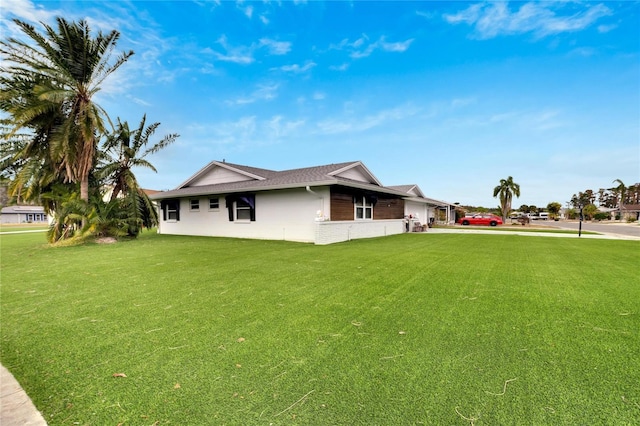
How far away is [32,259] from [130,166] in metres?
7.86

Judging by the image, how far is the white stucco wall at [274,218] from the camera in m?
13.0

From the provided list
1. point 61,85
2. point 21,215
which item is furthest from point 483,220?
point 21,215

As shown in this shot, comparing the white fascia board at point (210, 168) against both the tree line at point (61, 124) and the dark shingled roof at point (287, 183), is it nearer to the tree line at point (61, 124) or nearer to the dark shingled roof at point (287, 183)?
the dark shingled roof at point (287, 183)

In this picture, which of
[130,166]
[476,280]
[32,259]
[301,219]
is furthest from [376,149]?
[32,259]

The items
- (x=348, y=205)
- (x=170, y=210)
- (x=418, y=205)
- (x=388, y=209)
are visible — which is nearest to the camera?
(x=348, y=205)

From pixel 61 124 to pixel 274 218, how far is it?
1000 centimetres

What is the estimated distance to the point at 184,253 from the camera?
952 centimetres

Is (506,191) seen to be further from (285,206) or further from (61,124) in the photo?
(61,124)

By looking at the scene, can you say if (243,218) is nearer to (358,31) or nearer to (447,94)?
(358,31)

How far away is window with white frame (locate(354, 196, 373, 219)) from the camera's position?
14.9m

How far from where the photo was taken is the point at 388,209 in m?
18.4

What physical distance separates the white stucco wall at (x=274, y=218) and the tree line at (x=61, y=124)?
3482mm

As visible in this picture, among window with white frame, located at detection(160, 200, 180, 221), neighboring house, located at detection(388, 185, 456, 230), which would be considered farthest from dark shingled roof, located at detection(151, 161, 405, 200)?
neighboring house, located at detection(388, 185, 456, 230)

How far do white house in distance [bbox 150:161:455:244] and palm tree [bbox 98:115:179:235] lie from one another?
7.45 feet
